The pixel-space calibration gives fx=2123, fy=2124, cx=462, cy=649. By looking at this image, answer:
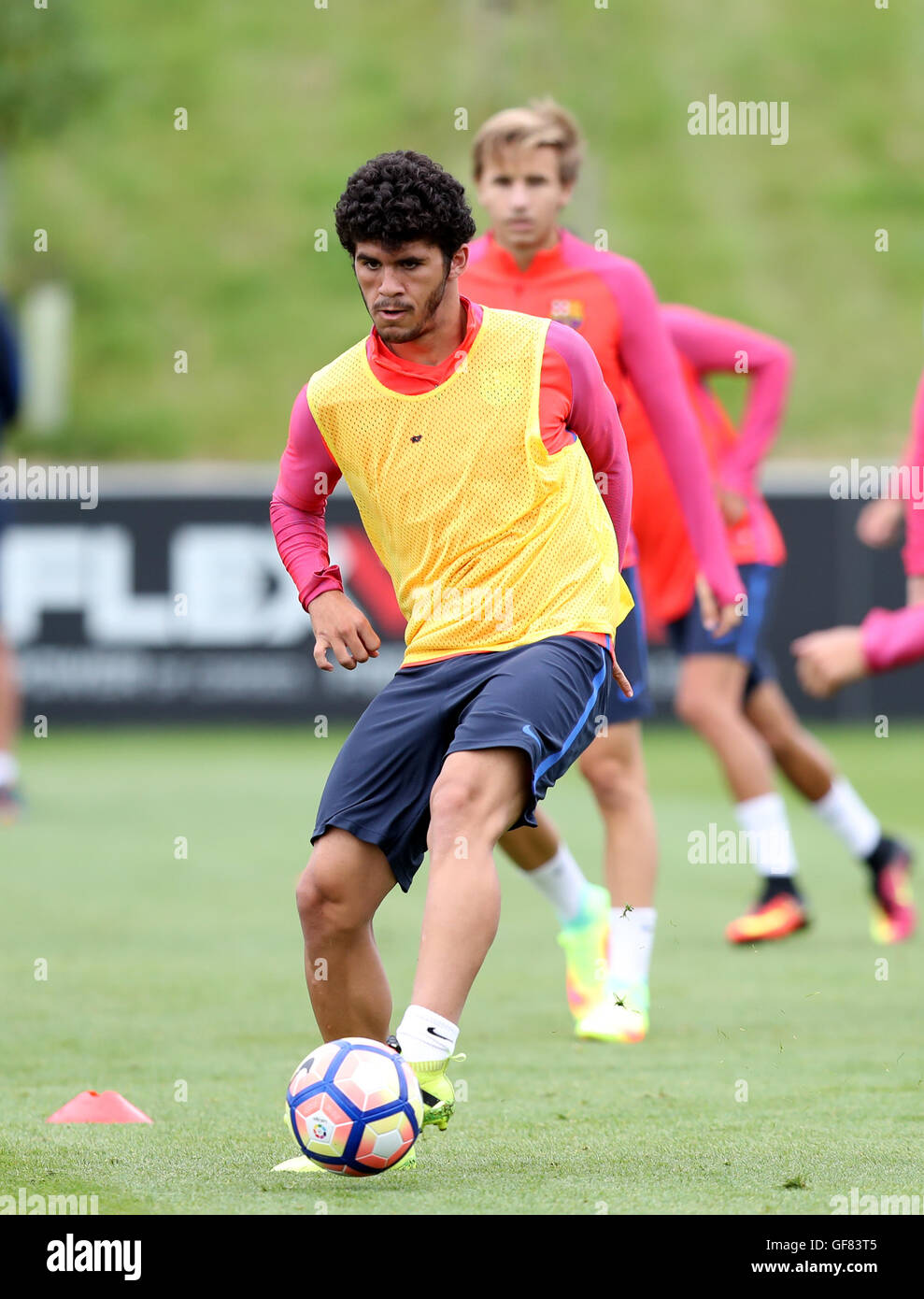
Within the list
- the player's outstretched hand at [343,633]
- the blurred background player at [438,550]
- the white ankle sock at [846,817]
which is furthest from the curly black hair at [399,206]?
the white ankle sock at [846,817]

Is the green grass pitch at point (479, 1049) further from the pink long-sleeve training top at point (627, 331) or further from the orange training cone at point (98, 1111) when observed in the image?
the pink long-sleeve training top at point (627, 331)

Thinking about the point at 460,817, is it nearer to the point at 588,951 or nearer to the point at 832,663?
the point at 832,663

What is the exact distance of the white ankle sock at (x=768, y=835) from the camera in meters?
8.03

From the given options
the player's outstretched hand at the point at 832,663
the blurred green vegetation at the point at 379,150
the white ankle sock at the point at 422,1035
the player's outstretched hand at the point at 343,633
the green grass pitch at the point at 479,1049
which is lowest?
the green grass pitch at the point at 479,1049

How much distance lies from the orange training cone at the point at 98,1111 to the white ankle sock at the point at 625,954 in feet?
5.78

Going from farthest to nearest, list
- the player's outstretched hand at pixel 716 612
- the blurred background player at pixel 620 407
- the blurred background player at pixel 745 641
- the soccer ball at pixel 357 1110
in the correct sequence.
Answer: the blurred background player at pixel 745 641 → the blurred background player at pixel 620 407 → the player's outstretched hand at pixel 716 612 → the soccer ball at pixel 357 1110

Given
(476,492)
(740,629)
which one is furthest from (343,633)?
(740,629)

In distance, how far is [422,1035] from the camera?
13.4 ft

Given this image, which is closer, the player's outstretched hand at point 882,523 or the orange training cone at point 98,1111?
the orange training cone at point 98,1111

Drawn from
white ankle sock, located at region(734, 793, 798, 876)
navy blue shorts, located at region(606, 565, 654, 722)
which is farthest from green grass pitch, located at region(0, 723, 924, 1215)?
navy blue shorts, located at region(606, 565, 654, 722)

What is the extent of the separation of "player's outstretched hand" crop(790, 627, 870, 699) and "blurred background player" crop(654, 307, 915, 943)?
346 centimetres

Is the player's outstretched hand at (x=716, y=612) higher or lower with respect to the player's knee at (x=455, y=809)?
higher

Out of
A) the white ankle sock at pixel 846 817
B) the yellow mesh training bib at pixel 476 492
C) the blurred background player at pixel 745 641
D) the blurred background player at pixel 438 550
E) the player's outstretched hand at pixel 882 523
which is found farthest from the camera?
the white ankle sock at pixel 846 817
